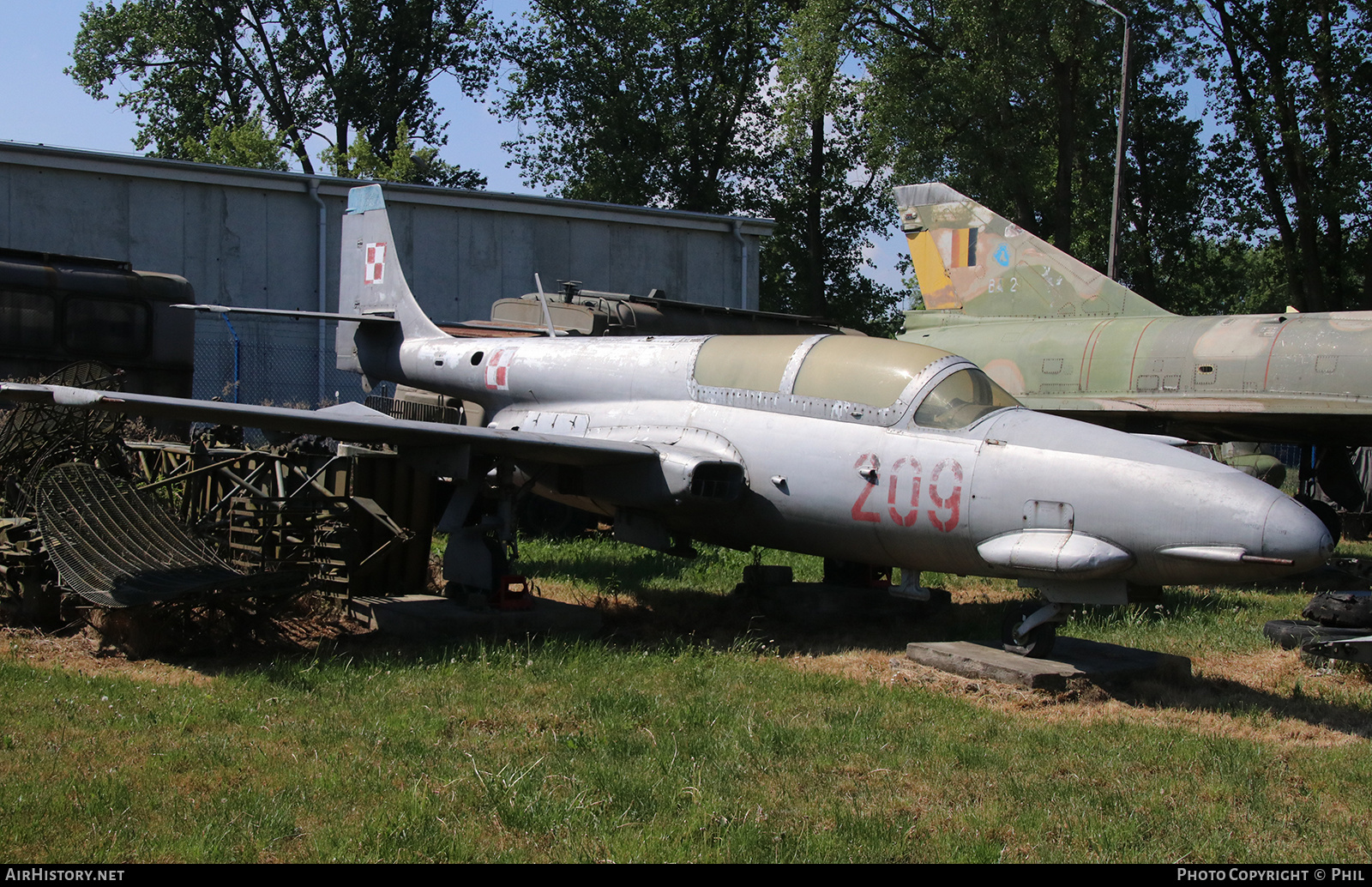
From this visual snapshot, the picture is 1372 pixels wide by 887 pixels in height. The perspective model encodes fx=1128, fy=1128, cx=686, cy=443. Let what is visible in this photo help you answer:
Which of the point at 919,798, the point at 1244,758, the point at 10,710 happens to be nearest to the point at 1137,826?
the point at 919,798

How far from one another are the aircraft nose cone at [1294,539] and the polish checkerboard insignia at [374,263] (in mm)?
9562

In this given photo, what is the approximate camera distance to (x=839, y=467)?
811 cm

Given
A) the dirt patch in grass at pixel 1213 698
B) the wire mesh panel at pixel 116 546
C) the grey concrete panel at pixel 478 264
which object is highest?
the grey concrete panel at pixel 478 264

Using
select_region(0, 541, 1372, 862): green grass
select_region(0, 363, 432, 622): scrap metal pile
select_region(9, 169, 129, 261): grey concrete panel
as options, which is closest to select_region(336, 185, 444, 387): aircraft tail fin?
select_region(0, 363, 432, 622): scrap metal pile

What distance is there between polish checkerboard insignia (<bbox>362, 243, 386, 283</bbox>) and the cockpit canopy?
5.16 meters

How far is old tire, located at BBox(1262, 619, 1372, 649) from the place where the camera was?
7695 millimetres

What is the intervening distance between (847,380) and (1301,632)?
3.85 meters

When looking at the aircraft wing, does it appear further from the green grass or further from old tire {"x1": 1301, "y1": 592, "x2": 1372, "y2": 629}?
old tire {"x1": 1301, "y1": 592, "x2": 1372, "y2": 629}

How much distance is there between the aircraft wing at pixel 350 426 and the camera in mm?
7273

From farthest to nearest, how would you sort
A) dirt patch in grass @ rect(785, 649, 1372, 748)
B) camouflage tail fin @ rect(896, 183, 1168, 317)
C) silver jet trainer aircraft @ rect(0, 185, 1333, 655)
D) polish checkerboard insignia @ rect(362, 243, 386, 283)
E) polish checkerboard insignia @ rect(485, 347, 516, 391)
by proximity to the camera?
camouflage tail fin @ rect(896, 183, 1168, 317), polish checkerboard insignia @ rect(362, 243, 386, 283), polish checkerboard insignia @ rect(485, 347, 516, 391), silver jet trainer aircraft @ rect(0, 185, 1333, 655), dirt patch in grass @ rect(785, 649, 1372, 748)

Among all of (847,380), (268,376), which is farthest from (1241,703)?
(268,376)

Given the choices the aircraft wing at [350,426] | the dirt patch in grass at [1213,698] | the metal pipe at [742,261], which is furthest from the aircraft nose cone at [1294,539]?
the metal pipe at [742,261]

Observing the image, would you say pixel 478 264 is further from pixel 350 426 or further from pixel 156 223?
pixel 350 426

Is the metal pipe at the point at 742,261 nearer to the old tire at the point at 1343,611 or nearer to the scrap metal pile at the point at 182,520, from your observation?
the scrap metal pile at the point at 182,520
